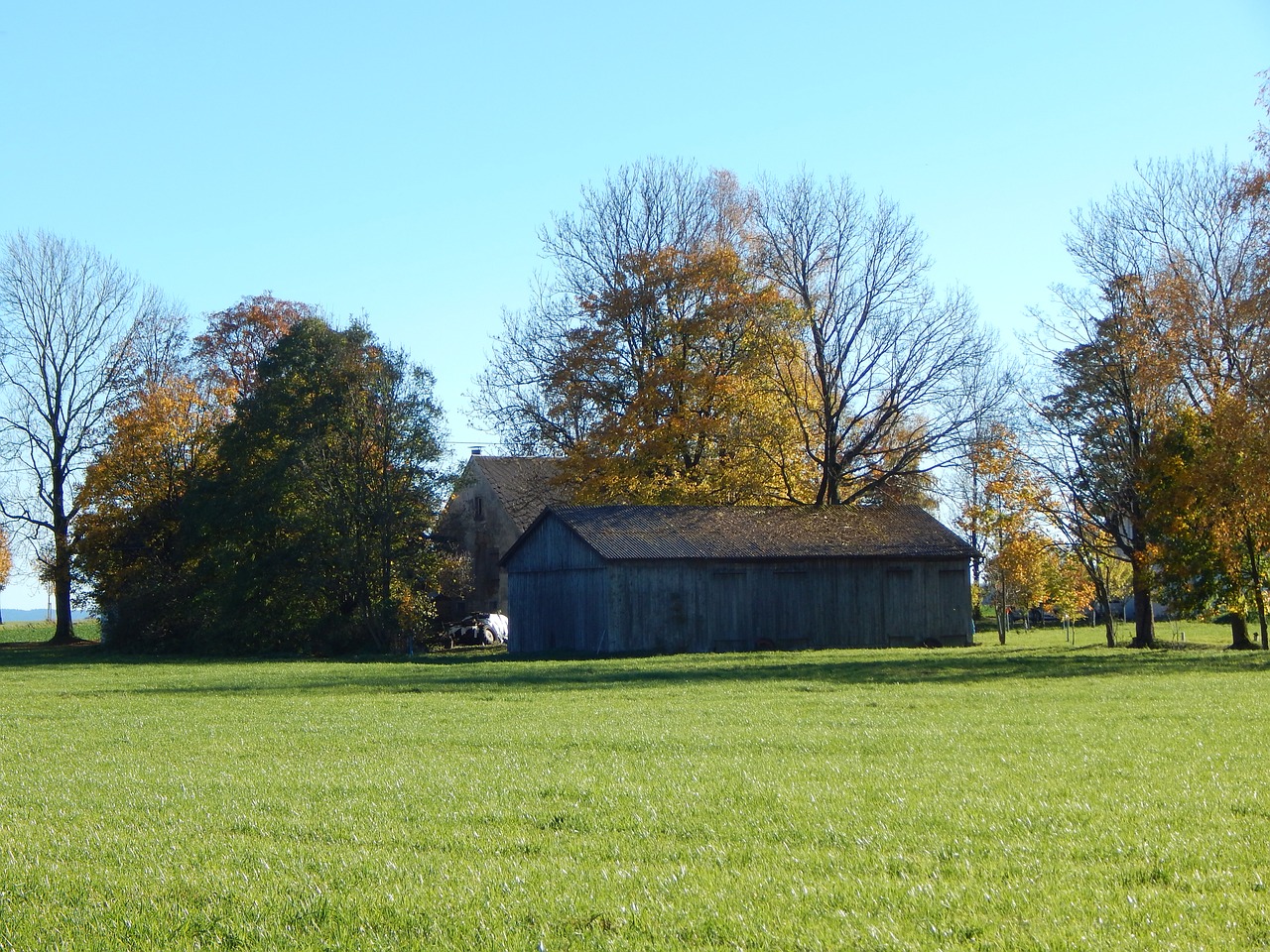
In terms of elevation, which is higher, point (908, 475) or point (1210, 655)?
point (908, 475)

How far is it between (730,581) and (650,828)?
33162 mm

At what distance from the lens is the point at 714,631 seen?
41.4m

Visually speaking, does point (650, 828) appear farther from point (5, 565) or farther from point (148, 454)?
point (5, 565)

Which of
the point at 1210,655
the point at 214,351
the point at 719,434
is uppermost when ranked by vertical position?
the point at 214,351

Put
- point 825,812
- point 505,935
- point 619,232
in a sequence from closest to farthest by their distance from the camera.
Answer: point 505,935, point 825,812, point 619,232

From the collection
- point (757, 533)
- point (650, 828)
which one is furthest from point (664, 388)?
point (650, 828)

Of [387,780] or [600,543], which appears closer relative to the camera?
[387,780]

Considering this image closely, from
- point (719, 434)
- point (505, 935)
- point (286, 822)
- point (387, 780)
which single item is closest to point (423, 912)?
point (505, 935)

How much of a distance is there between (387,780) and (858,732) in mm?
6103

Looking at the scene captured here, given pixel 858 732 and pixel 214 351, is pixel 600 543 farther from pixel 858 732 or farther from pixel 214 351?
pixel 214 351

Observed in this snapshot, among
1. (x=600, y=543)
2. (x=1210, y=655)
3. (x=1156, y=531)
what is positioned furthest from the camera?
(x=600, y=543)

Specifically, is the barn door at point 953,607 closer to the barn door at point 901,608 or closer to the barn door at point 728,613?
the barn door at point 901,608

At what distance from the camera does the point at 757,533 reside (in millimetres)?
43312

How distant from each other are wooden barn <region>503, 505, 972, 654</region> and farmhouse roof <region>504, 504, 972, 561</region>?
0.07m
